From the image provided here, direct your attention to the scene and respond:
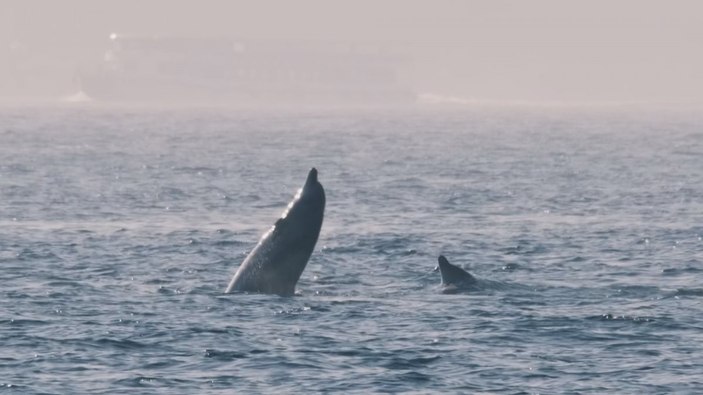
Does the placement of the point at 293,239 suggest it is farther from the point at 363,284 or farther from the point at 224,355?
the point at 363,284

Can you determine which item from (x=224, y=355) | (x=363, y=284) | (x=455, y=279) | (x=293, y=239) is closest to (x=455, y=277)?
(x=455, y=279)

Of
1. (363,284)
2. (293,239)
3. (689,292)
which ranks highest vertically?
(293,239)

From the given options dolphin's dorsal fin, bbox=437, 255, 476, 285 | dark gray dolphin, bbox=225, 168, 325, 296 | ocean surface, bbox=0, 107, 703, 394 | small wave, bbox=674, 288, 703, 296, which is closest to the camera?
ocean surface, bbox=0, 107, 703, 394

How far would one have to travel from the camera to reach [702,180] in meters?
68.5

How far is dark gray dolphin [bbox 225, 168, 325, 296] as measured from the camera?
29.5m

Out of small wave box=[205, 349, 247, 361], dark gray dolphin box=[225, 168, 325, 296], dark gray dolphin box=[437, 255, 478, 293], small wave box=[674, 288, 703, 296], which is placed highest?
dark gray dolphin box=[225, 168, 325, 296]

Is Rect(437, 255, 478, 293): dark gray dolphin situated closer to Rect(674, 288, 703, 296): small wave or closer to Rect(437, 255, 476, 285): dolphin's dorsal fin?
Rect(437, 255, 476, 285): dolphin's dorsal fin

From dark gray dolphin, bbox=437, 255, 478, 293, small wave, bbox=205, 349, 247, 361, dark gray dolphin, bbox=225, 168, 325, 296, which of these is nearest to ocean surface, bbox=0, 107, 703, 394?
small wave, bbox=205, 349, 247, 361

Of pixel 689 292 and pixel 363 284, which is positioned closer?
pixel 689 292

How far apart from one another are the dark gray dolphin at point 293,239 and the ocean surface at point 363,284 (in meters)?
0.62

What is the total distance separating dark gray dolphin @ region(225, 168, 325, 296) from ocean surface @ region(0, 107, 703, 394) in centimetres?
62

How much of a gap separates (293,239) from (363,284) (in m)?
5.19

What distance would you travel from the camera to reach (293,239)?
97.4 ft

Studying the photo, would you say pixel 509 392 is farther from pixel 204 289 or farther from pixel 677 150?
pixel 677 150
